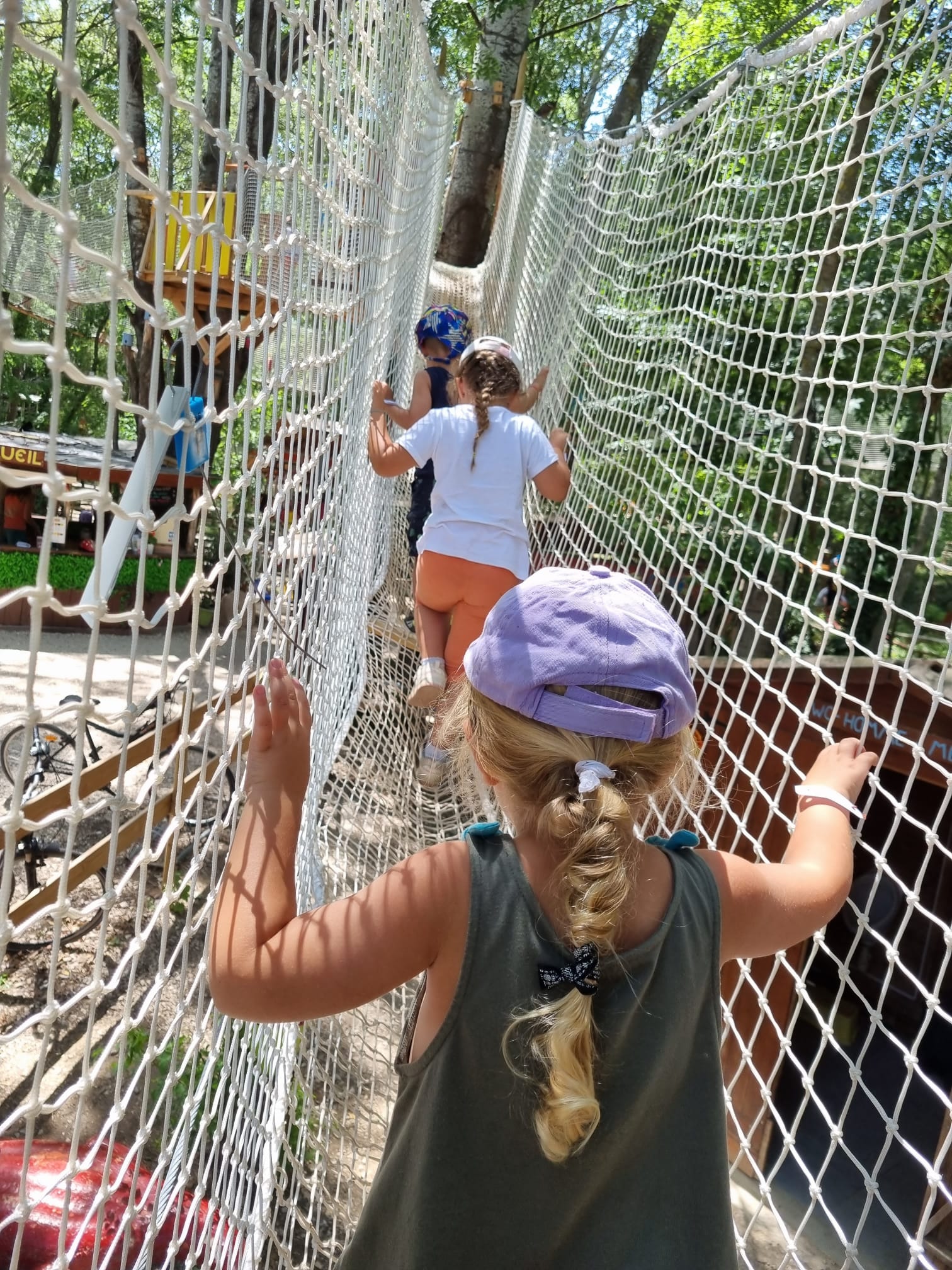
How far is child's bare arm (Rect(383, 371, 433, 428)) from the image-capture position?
2.17m

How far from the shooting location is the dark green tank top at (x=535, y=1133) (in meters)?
0.68

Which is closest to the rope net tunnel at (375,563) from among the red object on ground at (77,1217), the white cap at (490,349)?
the red object on ground at (77,1217)

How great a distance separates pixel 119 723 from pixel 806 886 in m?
4.30

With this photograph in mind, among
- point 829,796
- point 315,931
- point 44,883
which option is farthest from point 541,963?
point 44,883

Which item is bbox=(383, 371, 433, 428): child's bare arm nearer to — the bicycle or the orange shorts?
the orange shorts

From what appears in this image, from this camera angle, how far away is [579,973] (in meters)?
0.66

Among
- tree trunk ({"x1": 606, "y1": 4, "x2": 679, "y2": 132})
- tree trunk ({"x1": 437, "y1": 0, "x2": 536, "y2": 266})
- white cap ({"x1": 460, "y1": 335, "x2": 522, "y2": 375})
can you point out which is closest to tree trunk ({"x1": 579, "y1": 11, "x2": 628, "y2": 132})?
tree trunk ({"x1": 606, "y1": 4, "x2": 679, "y2": 132})

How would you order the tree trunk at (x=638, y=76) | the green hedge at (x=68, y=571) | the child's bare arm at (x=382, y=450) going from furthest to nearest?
the tree trunk at (x=638, y=76) < the green hedge at (x=68, y=571) < the child's bare arm at (x=382, y=450)

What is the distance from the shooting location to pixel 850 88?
6.37ft

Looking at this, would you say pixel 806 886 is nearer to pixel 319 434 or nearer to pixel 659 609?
pixel 659 609

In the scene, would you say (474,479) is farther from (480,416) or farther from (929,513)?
(929,513)

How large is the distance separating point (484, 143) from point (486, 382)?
4.37 metres

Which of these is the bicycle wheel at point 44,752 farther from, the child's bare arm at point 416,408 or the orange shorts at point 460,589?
the child's bare arm at point 416,408

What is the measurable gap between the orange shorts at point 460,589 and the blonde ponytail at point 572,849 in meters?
1.40
